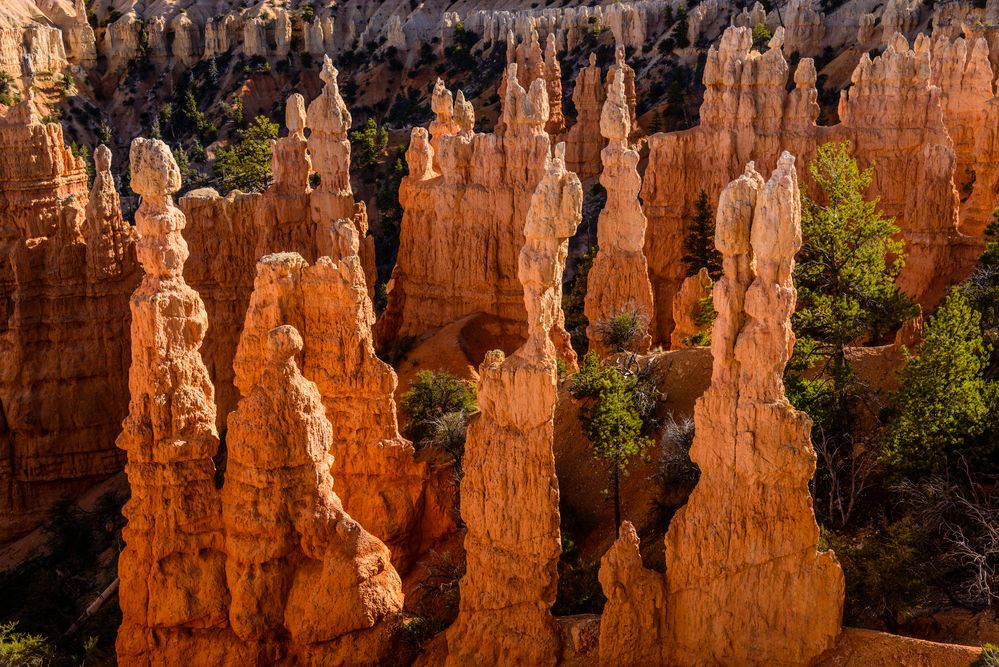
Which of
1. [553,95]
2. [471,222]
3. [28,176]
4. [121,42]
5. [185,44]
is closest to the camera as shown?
[471,222]

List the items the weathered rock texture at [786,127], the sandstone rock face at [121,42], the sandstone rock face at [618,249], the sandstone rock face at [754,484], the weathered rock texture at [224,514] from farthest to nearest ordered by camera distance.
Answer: the sandstone rock face at [121,42] → the weathered rock texture at [786,127] → the sandstone rock face at [618,249] → the weathered rock texture at [224,514] → the sandstone rock face at [754,484]

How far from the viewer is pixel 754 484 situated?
16984 millimetres

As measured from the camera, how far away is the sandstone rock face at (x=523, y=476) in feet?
59.6

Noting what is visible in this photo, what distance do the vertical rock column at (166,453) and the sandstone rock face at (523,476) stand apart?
15.2ft

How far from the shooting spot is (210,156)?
87.6m

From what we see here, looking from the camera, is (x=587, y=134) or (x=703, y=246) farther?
(x=587, y=134)

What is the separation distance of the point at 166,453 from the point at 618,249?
15581mm

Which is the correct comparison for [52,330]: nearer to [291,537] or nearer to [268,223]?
[268,223]

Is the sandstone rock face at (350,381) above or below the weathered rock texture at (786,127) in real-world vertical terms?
below

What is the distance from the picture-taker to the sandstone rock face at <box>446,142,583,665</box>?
18172mm

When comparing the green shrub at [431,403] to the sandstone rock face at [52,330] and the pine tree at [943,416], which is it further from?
the sandstone rock face at [52,330]

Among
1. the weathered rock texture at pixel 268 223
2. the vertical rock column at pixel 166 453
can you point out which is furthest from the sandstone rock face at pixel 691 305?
the vertical rock column at pixel 166 453

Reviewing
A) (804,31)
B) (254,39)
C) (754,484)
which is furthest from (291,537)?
(254,39)

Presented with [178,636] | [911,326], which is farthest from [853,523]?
[178,636]
